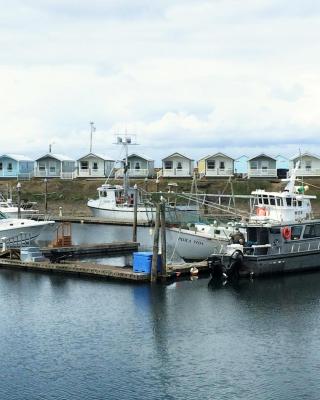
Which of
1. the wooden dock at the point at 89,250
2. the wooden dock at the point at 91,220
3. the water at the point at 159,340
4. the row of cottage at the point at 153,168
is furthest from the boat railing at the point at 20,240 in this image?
the row of cottage at the point at 153,168

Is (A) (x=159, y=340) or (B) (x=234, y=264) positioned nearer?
(A) (x=159, y=340)

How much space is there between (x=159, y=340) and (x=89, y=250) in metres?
23.3

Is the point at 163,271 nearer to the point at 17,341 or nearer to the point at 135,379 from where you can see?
the point at 17,341

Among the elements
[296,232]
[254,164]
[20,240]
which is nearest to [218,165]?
[254,164]

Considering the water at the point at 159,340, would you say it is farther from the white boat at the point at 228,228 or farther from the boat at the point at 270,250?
the white boat at the point at 228,228

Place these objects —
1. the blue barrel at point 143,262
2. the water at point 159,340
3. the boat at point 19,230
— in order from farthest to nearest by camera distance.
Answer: the boat at point 19,230 → the blue barrel at point 143,262 → the water at point 159,340

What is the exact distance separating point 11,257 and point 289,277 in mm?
17823

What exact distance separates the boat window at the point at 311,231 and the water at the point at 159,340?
14.0 ft

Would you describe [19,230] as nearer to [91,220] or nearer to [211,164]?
[91,220]

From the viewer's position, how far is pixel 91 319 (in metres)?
30.9

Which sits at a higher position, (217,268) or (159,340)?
(217,268)

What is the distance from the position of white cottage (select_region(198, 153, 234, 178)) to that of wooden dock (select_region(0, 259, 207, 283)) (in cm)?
5679

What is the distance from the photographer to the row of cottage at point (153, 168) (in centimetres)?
9562

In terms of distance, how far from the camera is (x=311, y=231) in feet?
142
